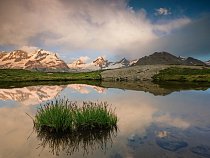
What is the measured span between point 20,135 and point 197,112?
14723 mm

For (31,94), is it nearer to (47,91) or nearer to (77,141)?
(47,91)

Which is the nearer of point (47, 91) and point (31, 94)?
point (31, 94)

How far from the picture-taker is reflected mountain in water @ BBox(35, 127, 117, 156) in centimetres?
1277

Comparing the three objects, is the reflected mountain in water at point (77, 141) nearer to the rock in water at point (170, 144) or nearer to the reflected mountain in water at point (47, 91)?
the rock in water at point (170, 144)

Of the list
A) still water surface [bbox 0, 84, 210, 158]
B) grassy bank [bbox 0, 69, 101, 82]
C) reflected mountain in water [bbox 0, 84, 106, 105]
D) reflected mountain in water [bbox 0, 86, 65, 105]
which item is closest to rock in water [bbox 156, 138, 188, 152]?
still water surface [bbox 0, 84, 210, 158]

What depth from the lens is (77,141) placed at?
46.3ft

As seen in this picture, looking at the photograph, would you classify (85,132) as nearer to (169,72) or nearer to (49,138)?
(49,138)

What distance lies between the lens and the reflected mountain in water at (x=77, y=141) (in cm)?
1277

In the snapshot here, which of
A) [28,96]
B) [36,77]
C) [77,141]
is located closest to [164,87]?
[28,96]

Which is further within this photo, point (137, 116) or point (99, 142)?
point (137, 116)

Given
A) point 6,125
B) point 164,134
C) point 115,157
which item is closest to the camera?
point 115,157

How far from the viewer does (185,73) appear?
8906 cm

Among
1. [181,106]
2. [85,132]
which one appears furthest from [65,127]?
[181,106]

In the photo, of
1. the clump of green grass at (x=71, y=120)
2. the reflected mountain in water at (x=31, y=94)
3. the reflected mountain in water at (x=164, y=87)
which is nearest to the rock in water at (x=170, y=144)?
the clump of green grass at (x=71, y=120)
